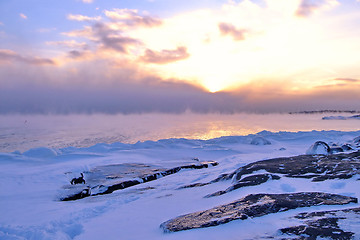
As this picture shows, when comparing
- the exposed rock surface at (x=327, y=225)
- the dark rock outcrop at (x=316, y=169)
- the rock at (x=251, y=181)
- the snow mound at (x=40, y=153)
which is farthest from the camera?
the snow mound at (x=40, y=153)

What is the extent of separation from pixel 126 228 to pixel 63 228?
4.50 feet

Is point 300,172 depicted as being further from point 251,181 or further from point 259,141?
point 259,141

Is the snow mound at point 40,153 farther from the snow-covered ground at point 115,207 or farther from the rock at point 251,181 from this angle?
the rock at point 251,181

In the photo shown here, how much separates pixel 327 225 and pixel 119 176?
820 centimetres

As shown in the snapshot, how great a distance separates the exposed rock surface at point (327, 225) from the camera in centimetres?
318

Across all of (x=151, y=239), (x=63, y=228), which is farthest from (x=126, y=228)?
(x=63, y=228)

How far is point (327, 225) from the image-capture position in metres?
3.44

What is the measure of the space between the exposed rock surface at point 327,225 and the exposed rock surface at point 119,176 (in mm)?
6438

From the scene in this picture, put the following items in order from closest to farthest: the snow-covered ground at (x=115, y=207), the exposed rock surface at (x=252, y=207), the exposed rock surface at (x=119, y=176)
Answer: the snow-covered ground at (x=115, y=207) < the exposed rock surface at (x=252, y=207) < the exposed rock surface at (x=119, y=176)

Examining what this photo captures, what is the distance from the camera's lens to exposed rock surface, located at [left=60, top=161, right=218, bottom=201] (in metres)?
8.39

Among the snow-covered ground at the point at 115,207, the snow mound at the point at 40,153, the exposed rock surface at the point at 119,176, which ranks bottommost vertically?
the exposed rock surface at the point at 119,176

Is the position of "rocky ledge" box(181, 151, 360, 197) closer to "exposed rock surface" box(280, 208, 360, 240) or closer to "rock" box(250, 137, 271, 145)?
"exposed rock surface" box(280, 208, 360, 240)

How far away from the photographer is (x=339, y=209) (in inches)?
161

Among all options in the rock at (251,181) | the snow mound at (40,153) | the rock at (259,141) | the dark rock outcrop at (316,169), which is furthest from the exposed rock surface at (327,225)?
the rock at (259,141)
